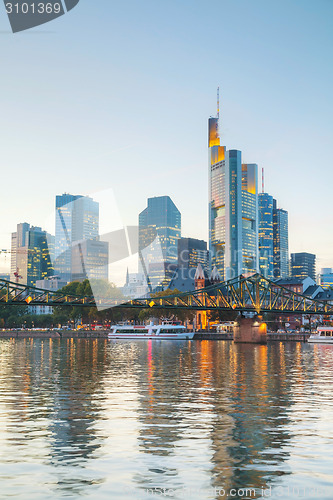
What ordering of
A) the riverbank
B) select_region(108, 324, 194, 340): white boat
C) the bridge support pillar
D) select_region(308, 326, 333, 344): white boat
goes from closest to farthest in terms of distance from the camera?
select_region(308, 326, 333, 344): white boat < the bridge support pillar < select_region(108, 324, 194, 340): white boat < the riverbank

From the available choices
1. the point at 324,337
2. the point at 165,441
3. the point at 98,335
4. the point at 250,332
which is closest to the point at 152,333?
the point at 250,332

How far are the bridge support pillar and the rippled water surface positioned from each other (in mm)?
108830

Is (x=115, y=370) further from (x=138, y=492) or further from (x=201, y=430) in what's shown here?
(x=138, y=492)

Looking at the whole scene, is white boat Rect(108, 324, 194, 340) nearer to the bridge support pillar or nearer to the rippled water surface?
the bridge support pillar

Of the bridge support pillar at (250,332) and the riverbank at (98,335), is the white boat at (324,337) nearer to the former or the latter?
the bridge support pillar at (250,332)

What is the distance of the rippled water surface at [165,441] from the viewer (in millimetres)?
15617

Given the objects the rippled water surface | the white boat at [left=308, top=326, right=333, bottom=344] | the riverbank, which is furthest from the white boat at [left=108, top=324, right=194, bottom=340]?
the rippled water surface

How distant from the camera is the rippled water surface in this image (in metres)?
15.6

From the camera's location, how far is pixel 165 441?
68.7ft

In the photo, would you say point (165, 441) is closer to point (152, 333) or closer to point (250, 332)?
point (250, 332)

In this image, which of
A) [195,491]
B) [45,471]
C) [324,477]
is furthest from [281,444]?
[45,471]

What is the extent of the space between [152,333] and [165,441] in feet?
468

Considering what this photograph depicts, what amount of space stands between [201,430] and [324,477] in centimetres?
723

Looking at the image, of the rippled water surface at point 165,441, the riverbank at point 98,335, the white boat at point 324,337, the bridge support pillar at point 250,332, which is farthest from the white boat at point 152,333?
the rippled water surface at point 165,441
